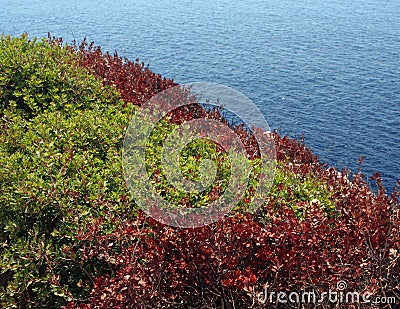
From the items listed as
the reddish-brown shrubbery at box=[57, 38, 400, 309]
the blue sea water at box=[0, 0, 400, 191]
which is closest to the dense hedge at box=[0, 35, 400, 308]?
the reddish-brown shrubbery at box=[57, 38, 400, 309]

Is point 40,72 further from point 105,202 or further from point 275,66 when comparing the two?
point 275,66

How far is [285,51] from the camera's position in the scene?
74.9ft

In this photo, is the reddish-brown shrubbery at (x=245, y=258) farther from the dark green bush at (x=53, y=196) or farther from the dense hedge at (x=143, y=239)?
the dark green bush at (x=53, y=196)

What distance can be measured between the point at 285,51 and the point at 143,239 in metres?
19.6

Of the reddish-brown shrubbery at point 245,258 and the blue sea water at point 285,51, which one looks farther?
the blue sea water at point 285,51

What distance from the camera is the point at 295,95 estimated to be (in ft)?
58.5

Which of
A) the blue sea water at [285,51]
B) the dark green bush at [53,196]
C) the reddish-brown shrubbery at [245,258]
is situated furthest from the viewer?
the blue sea water at [285,51]

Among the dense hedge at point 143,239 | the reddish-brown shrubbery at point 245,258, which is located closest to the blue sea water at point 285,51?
the dense hedge at point 143,239

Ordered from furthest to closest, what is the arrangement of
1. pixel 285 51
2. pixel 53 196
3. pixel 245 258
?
pixel 285 51 → pixel 53 196 → pixel 245 258

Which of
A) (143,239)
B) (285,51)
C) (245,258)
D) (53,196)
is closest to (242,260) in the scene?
(245,258)

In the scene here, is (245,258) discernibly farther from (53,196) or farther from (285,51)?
(285,51)

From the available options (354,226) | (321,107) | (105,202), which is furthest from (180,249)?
(321,107)

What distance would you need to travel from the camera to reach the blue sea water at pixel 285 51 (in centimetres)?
1547

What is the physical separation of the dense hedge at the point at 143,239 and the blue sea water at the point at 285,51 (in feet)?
27.9
